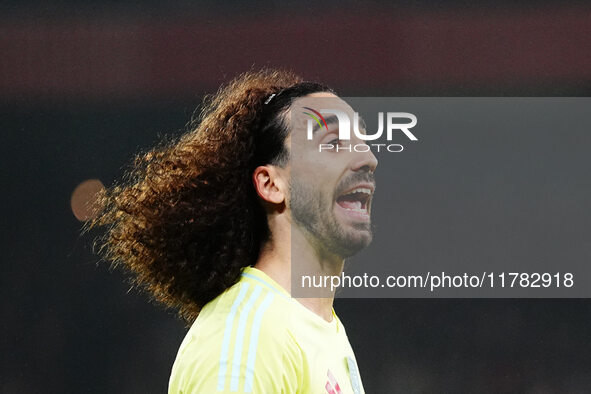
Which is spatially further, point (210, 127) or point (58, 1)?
point (58, 1)

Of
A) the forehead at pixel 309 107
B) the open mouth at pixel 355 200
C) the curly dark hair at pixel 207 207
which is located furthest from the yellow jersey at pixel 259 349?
the forehead at pixel 309 107

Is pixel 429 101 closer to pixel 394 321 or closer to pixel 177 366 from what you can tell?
pixel 394 321

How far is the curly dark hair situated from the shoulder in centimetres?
22

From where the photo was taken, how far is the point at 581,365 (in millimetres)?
4379

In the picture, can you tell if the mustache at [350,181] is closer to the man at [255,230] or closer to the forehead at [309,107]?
the man at [255,230]

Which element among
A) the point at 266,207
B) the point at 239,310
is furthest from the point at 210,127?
the point at 239,310

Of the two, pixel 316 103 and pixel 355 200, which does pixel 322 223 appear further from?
pixel 316 103

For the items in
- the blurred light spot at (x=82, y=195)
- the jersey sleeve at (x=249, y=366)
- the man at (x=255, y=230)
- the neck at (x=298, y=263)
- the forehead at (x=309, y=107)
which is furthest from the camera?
the blurred light spot at (x=82, y=195)

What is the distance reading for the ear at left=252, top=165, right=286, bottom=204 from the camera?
78.7 inches

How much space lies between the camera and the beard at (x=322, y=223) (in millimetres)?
1961

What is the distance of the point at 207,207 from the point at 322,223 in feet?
1.05

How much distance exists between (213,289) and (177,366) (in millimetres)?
286

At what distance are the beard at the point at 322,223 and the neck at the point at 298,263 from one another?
24mm

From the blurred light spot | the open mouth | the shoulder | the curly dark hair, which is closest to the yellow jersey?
the shoulder
